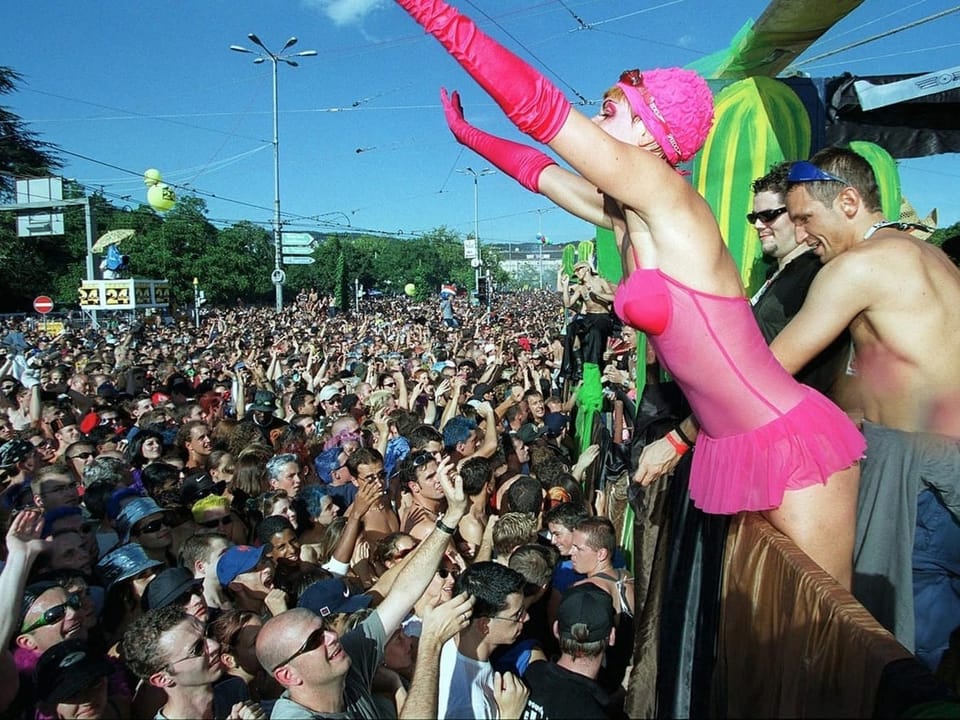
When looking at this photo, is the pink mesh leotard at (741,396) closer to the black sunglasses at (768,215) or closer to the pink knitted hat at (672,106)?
the pink knitted hat at (672,106)

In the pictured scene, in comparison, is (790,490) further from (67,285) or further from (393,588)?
(67,285)

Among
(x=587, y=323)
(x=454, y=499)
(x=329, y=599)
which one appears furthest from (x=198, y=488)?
(x=587, y=323)

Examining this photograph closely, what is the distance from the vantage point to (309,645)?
264 centimetres

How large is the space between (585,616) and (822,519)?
1316 millimetres

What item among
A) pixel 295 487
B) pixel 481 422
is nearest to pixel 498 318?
pixel 481 422

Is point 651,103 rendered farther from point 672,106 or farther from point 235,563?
point 235,563

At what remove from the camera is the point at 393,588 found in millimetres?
3205

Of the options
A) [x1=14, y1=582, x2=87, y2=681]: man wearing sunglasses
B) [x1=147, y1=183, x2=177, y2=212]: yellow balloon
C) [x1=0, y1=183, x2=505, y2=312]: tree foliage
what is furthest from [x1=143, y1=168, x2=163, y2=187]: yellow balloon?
[x1=14, y1=582, x2=87, y2=681]: man wearing sunglasses

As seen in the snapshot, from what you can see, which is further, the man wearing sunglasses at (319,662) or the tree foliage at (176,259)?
the tree foliage at (176,259)

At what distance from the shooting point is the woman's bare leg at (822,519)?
76.9 inches

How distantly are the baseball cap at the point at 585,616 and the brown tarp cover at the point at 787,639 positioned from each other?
1.01 meters

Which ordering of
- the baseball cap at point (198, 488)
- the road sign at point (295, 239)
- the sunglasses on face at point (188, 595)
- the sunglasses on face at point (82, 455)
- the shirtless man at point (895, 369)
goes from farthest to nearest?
the road sign at point (295, 239)
the sunglasses on face at point (82, 455)
the baseball cap at point (198, 488)
the sunglasses on face at point (188, 595)
the shirtless man at point (895, 369)

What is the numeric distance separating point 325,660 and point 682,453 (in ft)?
4.68

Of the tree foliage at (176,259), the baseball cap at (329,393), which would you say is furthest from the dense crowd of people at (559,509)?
the tree foliage at (176,259)
